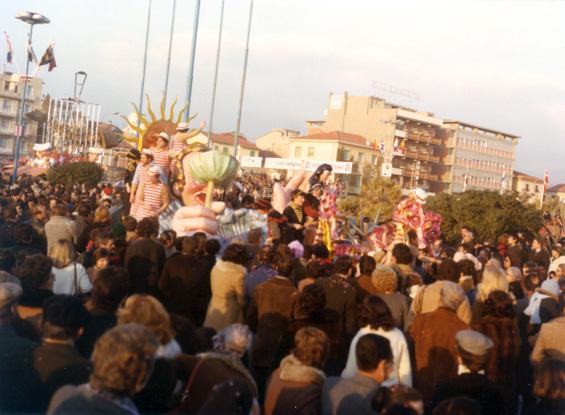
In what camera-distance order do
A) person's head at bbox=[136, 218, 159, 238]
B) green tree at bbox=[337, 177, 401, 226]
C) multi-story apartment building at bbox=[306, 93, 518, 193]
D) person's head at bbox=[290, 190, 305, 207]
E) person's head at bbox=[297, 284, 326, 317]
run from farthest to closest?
multi-story apartment building at bbox=[306, 93, 518, 193]
green tree at bbox=[337, 177, 401, 226]
person's head at bbox=[290, 190, 305, 207]
person's head at bbox=[136, 218, 159, 238]
person's head at bbox=[297, 284, 326, 317]

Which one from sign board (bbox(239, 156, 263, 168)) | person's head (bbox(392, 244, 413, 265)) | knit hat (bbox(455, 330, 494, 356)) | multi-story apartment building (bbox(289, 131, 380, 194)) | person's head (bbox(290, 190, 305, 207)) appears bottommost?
knit hat (bbox(455, 330, 494, 356))

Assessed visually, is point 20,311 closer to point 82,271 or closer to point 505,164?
point 82,271

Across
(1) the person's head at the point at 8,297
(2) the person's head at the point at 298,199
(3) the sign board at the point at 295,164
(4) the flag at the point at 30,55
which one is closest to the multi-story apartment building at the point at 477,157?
(3) the sign board at the point at 295,164

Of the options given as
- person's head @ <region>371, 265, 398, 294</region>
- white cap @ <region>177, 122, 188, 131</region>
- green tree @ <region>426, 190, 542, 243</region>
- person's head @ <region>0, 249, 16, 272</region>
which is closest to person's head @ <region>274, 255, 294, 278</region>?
person's head @ <region>371, 265, 398, 294</region>

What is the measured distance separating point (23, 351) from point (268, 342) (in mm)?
2516

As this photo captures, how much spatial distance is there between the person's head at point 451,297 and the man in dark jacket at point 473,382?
39.2 inches

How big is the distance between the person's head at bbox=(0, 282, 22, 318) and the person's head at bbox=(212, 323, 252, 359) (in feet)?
4.23

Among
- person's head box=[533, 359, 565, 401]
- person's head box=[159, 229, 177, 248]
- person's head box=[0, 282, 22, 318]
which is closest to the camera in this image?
person's head box=[0, 282, 22, 318]

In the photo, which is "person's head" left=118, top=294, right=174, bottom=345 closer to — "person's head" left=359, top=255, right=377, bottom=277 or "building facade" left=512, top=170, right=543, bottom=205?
"person's head" left=359, top=255, right=377, bottom=277

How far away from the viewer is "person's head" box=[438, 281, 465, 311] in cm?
644

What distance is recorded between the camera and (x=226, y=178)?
38.4ft

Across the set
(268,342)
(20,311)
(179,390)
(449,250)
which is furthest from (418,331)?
(449,250)

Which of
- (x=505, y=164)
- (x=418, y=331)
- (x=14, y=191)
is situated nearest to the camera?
(x=418, y=331)

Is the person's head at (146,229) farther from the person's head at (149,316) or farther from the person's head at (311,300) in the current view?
the person's head at (149,316)
